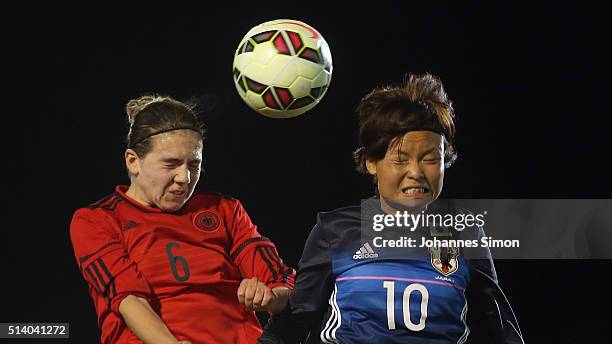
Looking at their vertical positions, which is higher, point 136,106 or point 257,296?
point 136,106

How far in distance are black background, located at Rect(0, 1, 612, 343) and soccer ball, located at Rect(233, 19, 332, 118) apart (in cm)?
102

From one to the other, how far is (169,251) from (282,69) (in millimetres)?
646

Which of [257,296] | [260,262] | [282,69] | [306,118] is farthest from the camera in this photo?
[306,118]

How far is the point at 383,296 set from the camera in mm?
2324

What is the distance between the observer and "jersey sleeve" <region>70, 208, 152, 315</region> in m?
2.48

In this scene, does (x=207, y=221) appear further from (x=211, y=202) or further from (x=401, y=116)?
(x=401, y=116)

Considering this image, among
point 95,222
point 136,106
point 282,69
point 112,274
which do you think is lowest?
point 112,274

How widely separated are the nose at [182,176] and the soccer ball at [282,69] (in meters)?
0.42

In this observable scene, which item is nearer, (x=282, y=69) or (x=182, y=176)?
(x=182, y=176)

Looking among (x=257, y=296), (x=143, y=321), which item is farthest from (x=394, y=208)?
(x=143, y=321)

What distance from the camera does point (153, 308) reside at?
2.51 meters

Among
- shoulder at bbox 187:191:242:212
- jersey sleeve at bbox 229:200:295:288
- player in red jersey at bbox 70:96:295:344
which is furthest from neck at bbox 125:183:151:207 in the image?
jersey sleeve at bbox 229:200:295:288

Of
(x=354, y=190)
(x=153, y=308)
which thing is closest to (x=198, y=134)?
(x=153, y=308)

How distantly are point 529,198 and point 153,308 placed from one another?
1.97 meters
